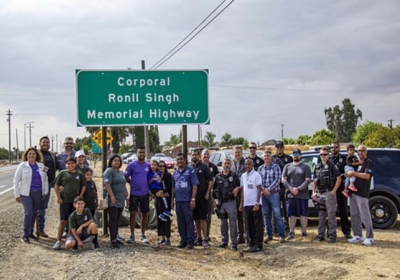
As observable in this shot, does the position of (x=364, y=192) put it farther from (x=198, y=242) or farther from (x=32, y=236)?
(x=32, y=236)

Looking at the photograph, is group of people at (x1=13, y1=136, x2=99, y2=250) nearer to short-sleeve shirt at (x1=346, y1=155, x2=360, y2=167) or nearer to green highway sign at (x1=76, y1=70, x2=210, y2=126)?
green highway sign at (x1=76, y1=70, x2=210, y2=126)

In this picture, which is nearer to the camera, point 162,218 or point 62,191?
point 62,191

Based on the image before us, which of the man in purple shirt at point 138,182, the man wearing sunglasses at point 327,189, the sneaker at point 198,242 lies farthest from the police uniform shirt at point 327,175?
the man in purple shirt at point 138,182

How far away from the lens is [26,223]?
991 cm

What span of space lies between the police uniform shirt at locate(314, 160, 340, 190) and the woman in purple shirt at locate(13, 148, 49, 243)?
18.5 ft

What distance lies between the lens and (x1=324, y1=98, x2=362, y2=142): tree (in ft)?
294

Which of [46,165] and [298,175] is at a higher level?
[46,165]

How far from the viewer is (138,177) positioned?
998 cm

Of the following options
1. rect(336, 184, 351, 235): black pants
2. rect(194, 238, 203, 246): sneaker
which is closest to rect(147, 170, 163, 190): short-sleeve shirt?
rect(194, 238, 203, 246): sneaker

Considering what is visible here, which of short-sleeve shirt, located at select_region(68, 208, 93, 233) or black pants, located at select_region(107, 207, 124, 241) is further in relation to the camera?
black pants, located at select_region(107, 207, 124, 241)

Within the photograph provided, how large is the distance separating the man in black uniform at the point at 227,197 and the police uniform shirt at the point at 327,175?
1.68 m

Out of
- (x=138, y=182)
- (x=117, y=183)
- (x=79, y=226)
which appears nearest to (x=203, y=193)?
(x=138, y=182)

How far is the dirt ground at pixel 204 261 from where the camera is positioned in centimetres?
755

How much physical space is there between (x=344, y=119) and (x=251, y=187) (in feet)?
282
